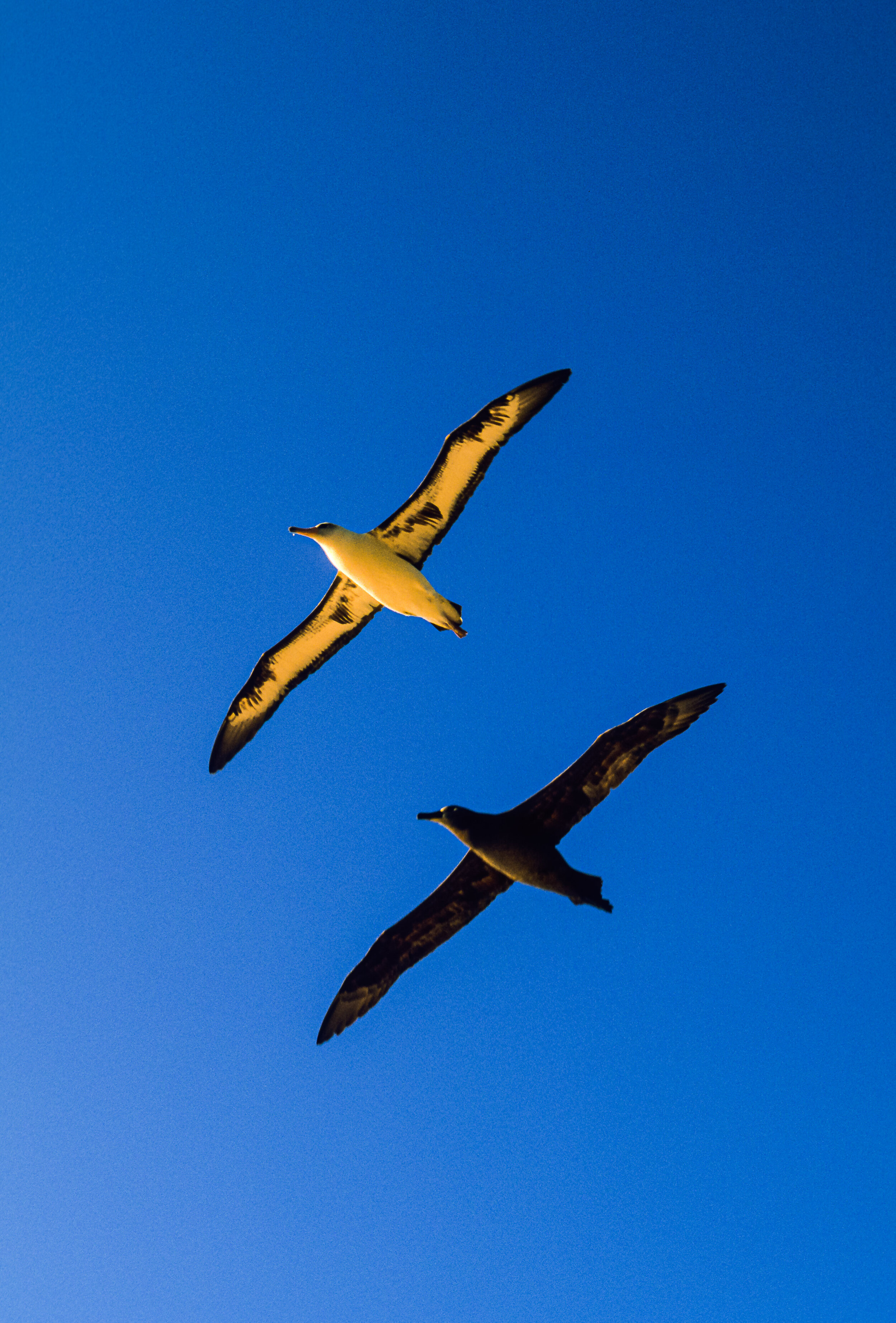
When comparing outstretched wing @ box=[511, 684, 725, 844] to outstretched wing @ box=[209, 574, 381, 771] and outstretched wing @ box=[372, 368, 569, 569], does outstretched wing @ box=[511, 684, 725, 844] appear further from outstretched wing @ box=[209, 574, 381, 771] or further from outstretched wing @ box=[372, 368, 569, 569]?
outstretched wing @ box=[209, 574, 381, 771]

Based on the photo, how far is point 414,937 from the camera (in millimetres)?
13820

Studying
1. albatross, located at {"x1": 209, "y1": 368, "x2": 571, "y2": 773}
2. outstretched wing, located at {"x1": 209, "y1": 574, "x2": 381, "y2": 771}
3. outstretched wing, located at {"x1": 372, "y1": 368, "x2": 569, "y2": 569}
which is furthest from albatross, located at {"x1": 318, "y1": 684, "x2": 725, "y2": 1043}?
outstretched wing, located at {"x1": 209, "y1": 574, "x2": 381, "y2": 771}

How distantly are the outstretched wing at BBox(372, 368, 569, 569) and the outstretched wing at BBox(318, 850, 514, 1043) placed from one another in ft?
17.5

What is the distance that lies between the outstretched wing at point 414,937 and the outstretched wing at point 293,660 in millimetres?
5588

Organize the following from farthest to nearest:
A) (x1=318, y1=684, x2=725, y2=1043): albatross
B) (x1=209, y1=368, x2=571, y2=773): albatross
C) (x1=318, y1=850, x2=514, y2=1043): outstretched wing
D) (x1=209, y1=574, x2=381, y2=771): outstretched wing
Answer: (x1=209, y1=574, x2=381, y2=771): outstretched wing → (x1=209, y1=368, x2=571, y2=773): albatross → (x1=318, y1=850, x2=514, y2=1043): outstretched wing → (x1=318, y1=684, x2=725, y2=1043): albatross

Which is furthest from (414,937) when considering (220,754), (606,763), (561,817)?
(220,754)

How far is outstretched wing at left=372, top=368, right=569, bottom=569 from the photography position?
15.2 meters

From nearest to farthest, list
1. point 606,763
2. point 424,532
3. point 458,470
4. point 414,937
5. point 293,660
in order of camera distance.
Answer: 1. point 606,763
2. point 414,937
3. point 458,470
4. point 424,532
5. point 293,660

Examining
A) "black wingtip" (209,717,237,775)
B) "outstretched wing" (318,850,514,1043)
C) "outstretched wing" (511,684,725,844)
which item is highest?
"black wingtip" (209,717,237,775)

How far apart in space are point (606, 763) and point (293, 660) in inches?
289

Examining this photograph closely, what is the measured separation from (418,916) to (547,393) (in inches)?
318

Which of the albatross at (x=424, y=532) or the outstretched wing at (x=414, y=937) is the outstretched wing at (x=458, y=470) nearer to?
the albatross at (x=424, y=532)

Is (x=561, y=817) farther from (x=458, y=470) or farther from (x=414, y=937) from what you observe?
(x=458, y=470)

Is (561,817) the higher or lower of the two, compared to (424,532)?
lower
